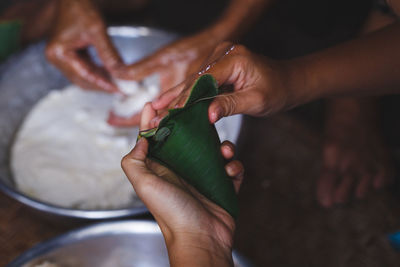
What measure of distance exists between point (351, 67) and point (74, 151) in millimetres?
854

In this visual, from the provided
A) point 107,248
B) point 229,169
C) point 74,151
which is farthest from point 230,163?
point 74,151

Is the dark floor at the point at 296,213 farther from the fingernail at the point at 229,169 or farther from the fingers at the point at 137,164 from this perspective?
the fingers at the point at 137,164

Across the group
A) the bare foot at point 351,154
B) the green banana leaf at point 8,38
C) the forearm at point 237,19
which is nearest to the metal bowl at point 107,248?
the bare foot at point 351,154

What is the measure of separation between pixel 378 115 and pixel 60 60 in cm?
133

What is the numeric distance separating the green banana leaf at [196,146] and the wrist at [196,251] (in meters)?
0.09

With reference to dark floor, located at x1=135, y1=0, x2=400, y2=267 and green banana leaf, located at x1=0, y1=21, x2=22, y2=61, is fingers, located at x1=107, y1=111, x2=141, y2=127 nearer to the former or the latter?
dark floor, located at x1=135, y1=0, x2=400, y2=267

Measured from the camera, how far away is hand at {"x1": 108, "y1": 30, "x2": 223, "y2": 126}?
120 centimetres

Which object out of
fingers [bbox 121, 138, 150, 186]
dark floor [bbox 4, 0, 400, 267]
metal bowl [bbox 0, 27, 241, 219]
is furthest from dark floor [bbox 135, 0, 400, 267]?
fingers [bbox 121, 138, 150, 186]

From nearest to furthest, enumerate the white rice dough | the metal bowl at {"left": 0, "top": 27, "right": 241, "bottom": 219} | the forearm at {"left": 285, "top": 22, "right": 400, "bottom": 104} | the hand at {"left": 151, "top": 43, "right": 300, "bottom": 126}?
1. the hand at {"left": 151, "top": 43, "right": 300, "bottom": 126}
2. the forearm at {"left": 285, "top": 22, "right": 400, "bottom": 104}
3. the white rice dough
4. the metal bowl at {"left": 0, "top": 27, "right": 241, "bottom": 219}

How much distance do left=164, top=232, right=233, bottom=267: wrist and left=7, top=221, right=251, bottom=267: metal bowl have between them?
0.50ft

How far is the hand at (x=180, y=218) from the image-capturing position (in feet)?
2.14

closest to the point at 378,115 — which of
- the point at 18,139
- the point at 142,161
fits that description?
the point at 142,161

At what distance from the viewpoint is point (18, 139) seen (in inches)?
47.2

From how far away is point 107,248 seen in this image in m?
0.87
